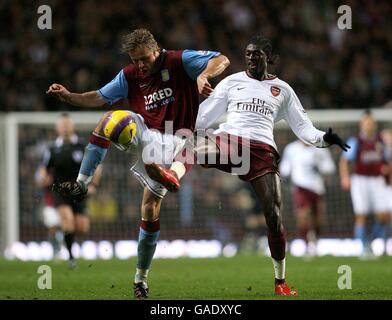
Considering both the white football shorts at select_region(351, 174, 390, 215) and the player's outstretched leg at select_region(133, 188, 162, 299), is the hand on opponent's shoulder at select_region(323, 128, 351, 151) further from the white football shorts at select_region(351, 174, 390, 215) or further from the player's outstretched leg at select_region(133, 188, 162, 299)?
the white football shorts at select_region(351, 174, 390, 215)

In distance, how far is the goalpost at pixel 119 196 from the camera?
18547 mm

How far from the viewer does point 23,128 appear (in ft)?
62.5

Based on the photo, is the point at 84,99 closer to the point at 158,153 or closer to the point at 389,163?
the point at 158,153

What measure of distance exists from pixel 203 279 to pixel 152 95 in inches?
139

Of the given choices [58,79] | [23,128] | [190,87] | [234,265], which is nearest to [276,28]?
[58,79]

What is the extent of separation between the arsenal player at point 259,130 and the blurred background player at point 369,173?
7224mm

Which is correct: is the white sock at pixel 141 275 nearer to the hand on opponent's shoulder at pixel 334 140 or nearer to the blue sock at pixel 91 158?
the blue sock at pixel 91 158

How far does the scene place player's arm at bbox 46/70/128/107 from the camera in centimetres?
900

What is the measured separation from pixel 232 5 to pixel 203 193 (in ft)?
20.6

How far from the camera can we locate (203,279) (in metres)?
11.7

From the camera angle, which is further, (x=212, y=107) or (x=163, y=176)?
(x=212, y=107)
